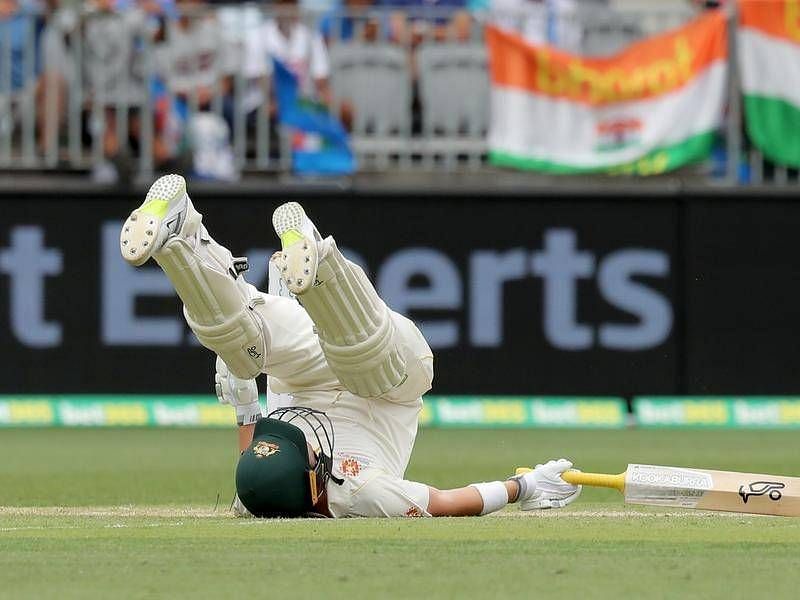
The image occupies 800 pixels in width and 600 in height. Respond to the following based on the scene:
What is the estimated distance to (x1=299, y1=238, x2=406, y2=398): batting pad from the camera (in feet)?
22.0

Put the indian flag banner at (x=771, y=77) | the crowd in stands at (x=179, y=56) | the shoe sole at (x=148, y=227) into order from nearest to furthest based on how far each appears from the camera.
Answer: the shoe sole at (x=148, y=227), the crowd in stands at (x=179, y=56), the indian flag banner at (x=771, y=77)

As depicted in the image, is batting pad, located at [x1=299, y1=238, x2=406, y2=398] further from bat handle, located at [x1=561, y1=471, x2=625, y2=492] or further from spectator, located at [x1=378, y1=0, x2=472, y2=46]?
spectator, located at [x1=378, y1=0, x2=472, y2=46]

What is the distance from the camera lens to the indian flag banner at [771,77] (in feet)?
45.9

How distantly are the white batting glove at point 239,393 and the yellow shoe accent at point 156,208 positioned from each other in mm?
916

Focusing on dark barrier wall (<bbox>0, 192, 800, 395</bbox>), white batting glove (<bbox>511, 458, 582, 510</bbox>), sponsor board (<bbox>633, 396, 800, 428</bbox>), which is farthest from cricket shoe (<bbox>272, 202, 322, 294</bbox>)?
sponsor board (<bbox>633, 396, 800, 428</bbox>)

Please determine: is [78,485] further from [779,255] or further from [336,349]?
[779,255]

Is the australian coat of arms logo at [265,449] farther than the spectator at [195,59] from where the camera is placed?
No

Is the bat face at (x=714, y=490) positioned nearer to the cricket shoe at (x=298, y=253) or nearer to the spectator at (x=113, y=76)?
the cricket shoe at (x=298, y=253)

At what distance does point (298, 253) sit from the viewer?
653 centimetres

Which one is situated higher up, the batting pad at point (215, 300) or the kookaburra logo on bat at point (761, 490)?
the batting pad at point (215, 300)

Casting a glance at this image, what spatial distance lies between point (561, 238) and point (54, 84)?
13.1ft

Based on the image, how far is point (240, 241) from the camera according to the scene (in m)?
13.9

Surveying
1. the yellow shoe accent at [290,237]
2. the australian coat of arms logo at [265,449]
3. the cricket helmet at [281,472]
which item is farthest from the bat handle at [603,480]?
the yellow shoe accent at [290,237]

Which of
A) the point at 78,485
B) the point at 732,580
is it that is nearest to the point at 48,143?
the point at 78,485
